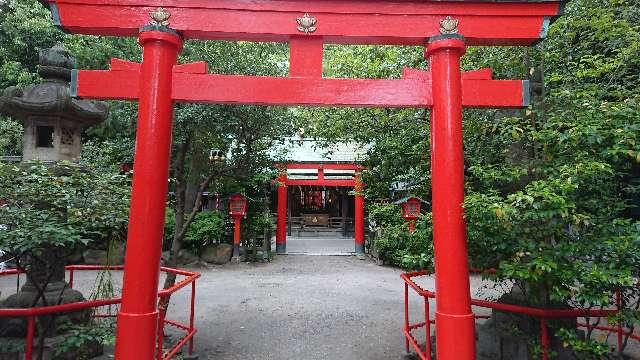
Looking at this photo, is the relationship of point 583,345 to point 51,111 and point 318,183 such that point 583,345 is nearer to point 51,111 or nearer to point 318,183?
point 51,111

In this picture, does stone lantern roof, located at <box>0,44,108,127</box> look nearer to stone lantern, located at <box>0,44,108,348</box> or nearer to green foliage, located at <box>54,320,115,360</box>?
stone lantern, located at <box>0,44,108,348</box>

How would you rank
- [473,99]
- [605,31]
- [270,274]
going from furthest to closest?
[270,274], [605,31], [473,99]

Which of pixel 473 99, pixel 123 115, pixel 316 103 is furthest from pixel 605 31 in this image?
pixel 123 115

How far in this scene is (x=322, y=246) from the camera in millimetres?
17844

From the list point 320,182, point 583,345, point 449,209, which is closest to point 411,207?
point 320,182

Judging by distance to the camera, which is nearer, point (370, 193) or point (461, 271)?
point (461, 271)

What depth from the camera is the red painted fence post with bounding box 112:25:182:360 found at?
10.6 feet

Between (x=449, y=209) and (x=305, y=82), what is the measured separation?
1762 millimetres

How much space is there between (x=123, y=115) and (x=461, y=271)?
8330 mm

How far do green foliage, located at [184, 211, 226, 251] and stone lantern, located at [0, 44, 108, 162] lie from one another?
7485 millimetres

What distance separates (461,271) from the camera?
11.0 ft

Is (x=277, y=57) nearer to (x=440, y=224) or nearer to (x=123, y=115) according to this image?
(x=123, y=115)

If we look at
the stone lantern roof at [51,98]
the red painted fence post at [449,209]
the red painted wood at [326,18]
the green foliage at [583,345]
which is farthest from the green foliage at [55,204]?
the green foliage at [583,345]

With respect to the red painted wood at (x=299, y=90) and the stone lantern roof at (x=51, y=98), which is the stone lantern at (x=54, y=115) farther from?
the red painted wood at (x=299, y=90)
